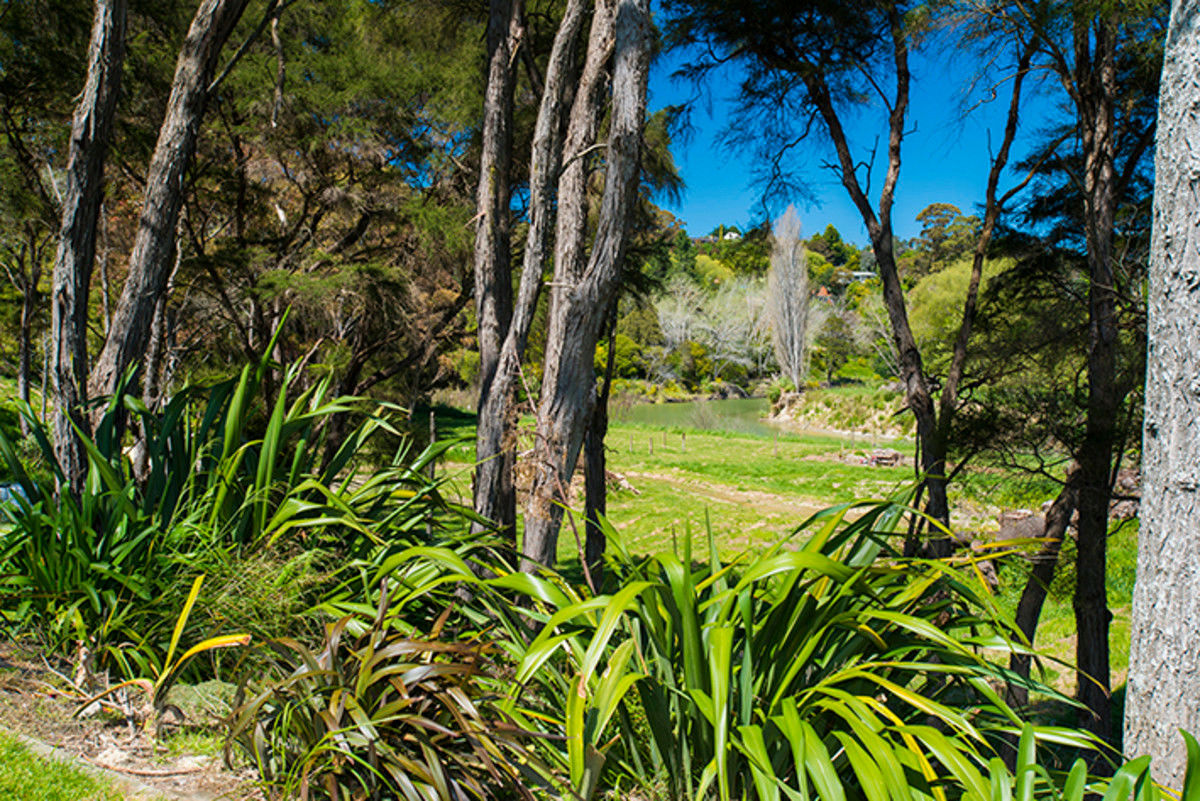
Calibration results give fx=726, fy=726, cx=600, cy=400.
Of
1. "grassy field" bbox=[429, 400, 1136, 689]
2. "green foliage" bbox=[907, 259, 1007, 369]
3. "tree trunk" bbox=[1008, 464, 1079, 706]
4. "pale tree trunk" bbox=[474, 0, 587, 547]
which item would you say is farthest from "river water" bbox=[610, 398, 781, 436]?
"pale tree trunk" bbox=[474, 0, 587, 547]

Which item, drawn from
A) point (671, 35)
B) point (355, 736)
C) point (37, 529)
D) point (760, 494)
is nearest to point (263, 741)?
point (355, 736)

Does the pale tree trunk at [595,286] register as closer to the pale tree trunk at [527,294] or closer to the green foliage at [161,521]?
the green foliage at [161,521]

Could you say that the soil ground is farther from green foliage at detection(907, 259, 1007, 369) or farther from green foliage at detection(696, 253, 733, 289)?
green foliage at detection(696, 253, 733, 289)

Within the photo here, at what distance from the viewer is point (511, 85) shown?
4.52 m

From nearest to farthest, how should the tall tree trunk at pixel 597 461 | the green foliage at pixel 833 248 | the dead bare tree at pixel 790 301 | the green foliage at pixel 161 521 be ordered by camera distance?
1. the green foliage at pixel 161 521
2. the tall tree trunk at pixel 597 461
3. the dead bare tree at pixel 790 301
4. the green foliage at pixel 833 248

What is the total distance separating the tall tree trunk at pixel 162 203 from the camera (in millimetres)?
3379

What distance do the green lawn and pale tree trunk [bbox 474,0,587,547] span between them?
214 centimetres

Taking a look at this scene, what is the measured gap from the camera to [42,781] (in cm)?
179

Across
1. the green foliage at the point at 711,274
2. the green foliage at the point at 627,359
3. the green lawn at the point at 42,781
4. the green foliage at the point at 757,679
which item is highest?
the green foliage at the point at 711,274

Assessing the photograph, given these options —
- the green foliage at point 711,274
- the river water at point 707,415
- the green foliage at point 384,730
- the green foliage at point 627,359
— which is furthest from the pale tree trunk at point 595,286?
A: the green foliage at point 711,274

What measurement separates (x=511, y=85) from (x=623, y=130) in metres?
1.81

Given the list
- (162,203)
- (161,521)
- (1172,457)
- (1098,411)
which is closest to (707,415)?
(1098,411)

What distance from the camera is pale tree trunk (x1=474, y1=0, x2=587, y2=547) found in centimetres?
379

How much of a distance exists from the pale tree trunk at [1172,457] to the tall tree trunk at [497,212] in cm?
294
